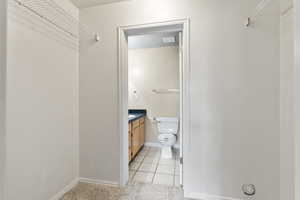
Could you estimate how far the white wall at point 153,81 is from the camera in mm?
3676

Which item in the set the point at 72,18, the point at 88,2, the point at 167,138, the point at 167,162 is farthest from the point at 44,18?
the point at 167,162

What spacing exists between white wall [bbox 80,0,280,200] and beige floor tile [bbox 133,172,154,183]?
2.08ft

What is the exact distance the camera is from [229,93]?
166 cm

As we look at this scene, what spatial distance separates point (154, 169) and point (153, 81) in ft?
6.83

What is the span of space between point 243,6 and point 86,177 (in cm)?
286

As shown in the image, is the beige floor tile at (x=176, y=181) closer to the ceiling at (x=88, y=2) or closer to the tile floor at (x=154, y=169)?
the tile floor at (x=154, y=169)

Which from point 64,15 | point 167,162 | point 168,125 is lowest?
point 167,162

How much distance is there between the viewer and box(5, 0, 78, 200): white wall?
1272 millimetres

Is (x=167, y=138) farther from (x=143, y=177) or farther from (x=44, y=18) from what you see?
(x=44, y=18)

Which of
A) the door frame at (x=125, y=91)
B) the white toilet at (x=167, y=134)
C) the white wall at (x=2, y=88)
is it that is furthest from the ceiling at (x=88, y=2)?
the white toilet at (x=167, y=134)

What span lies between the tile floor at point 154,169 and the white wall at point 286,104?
3.95ft

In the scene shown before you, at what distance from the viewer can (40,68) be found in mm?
1527

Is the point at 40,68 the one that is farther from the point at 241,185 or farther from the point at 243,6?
the point at 241,185

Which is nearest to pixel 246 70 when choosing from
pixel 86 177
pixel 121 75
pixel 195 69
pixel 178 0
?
pixel 195 69
